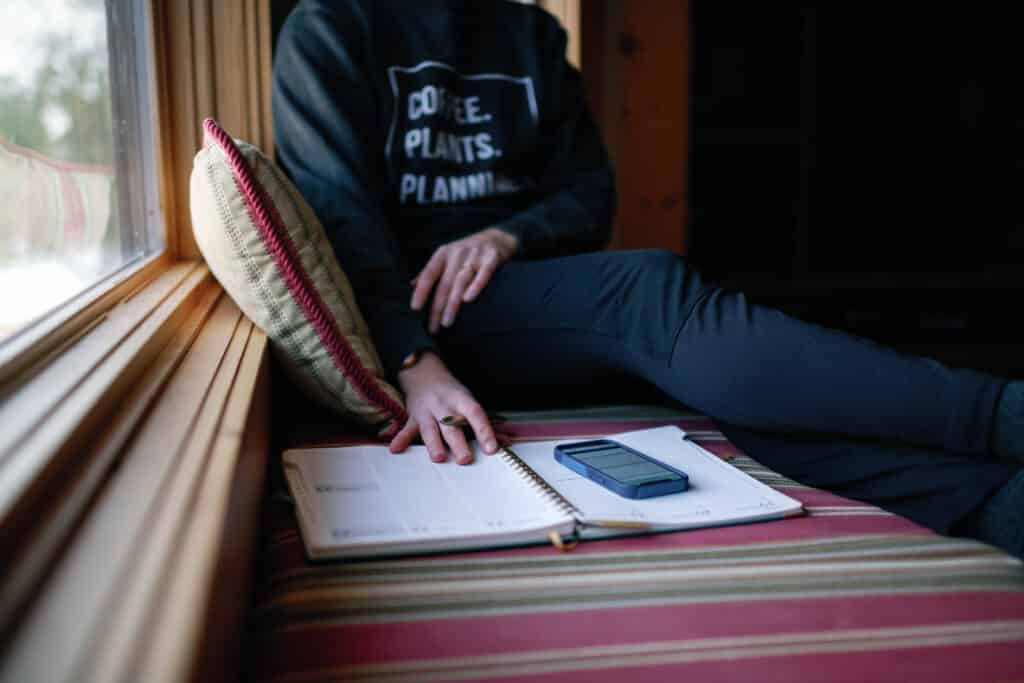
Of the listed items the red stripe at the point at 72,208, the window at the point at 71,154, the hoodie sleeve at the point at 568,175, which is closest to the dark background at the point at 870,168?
the hoodie sleeve at the point at 568,175

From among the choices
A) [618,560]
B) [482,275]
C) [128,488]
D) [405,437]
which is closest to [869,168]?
[482,275]

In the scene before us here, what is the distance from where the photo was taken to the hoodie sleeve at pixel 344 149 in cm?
103

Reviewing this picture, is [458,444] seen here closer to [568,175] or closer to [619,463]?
[619,463]

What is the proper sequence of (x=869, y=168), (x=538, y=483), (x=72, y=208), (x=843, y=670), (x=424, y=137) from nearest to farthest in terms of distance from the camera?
1. (x=843, y=670)
2. (x=538, y=483)
3. (x=72, y=208)
4. (x=424, y=137)
5. (x=869, y=168)

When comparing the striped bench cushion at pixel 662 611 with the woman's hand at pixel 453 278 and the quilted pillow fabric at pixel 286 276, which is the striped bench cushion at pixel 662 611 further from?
the woman's hand at pixel 453 278

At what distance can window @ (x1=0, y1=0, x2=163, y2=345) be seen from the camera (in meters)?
0.63

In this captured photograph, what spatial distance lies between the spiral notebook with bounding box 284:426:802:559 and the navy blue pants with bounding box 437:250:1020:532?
10 cm

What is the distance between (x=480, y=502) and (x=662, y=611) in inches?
7.5

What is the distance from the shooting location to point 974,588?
23.9 inches

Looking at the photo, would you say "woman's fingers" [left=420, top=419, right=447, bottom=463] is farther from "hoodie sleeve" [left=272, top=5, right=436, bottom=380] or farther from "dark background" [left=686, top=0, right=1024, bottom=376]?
"dark background" [left=686, top=0, right=1024, bottom=376]

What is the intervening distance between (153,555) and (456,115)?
1059 millimetres

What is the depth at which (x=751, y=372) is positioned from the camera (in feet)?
2.85

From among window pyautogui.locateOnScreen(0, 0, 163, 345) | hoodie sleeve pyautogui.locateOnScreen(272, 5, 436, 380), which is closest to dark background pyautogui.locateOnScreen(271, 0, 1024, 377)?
hoodie sleeve pyautogui.locateOnScreen(272, 5, 436, 380)

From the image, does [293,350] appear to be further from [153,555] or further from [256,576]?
[153,555]
